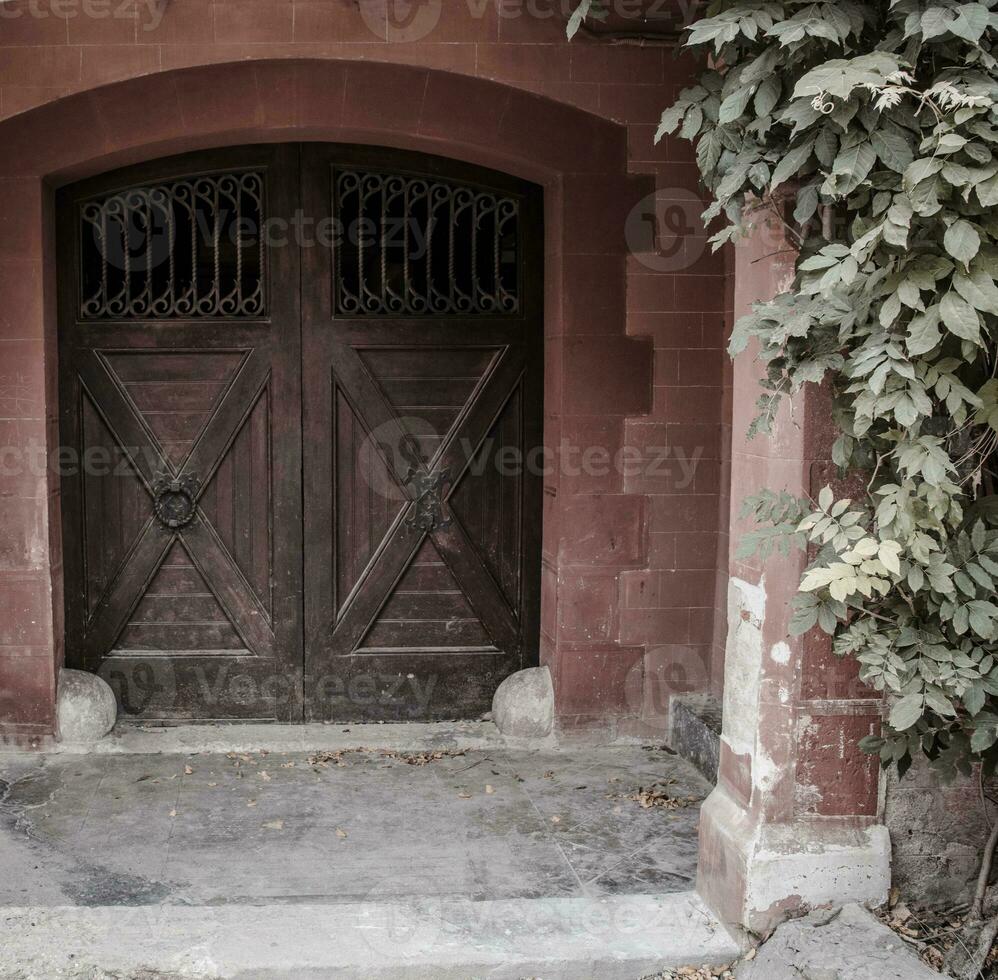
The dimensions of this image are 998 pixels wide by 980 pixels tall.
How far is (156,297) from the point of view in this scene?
228 inches

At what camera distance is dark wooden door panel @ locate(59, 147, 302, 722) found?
5.75 metres

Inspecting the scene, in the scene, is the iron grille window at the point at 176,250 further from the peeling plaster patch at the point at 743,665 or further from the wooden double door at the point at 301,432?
the peeling plaster patch at the point at 743,665

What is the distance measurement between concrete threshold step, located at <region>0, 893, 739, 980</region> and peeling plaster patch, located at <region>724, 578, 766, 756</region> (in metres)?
0.64

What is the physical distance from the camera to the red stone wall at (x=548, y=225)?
5129 millimetres

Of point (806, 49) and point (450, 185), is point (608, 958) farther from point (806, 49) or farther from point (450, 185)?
point (450, 185)

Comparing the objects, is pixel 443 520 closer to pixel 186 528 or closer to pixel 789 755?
pixel 186 528

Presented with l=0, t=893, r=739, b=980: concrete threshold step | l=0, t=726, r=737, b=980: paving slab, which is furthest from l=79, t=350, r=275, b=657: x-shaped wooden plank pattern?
l=0, t=893, r=739, b=980: concrete threshold step

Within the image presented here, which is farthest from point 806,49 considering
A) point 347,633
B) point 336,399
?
point 347,633

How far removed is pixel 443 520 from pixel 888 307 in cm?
328

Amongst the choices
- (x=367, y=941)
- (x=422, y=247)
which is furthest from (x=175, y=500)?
(x=367, y=941)

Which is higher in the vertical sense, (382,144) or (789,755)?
(382,144)

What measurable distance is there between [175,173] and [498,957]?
3.88 meters

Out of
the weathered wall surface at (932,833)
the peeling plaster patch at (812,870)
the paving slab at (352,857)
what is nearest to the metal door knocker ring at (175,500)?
the paving slab at (352,857)

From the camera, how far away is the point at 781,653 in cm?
376
